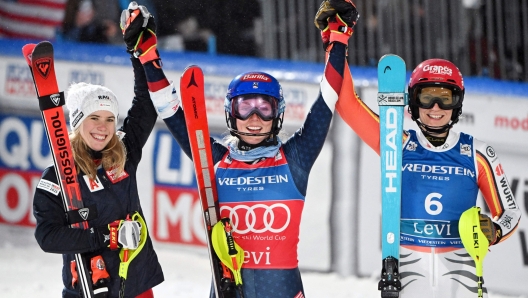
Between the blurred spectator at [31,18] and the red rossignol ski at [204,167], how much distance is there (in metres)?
5.01

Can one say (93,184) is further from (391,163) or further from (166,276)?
(166,276)

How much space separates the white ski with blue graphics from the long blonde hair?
1.34m

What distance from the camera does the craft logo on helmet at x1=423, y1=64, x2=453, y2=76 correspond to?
4.50m

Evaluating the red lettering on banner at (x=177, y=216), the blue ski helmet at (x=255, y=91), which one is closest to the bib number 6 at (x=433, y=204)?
the blue ski helmet at (x=255, y=91)

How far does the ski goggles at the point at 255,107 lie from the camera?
4391 mm

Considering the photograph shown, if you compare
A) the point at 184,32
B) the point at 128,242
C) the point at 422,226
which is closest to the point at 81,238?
the point at 128,242

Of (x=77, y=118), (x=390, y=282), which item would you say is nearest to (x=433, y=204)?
(x=390, y=282)

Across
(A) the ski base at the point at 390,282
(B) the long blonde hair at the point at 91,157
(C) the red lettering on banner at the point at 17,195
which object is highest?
(B) the long blonde hair at the point at 91,157

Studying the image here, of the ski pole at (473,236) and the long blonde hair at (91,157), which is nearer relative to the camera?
the ski pole at (473,236)

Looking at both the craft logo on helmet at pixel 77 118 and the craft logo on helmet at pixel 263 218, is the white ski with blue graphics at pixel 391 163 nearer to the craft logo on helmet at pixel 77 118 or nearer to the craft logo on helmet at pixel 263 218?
the craft logo on helmet at pixel 263 218

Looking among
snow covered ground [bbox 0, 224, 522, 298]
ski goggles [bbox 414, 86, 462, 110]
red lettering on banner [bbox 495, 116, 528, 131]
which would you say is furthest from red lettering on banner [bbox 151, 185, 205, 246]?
ski goggles [bbox 414, 86, 462, 110]

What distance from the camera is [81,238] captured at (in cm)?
424

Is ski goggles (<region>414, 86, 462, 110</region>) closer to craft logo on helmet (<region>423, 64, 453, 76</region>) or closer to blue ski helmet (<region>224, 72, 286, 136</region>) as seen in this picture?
craft logo on helmet (<region>423, 64, 453, 76</region>)

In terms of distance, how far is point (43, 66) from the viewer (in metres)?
4.64
